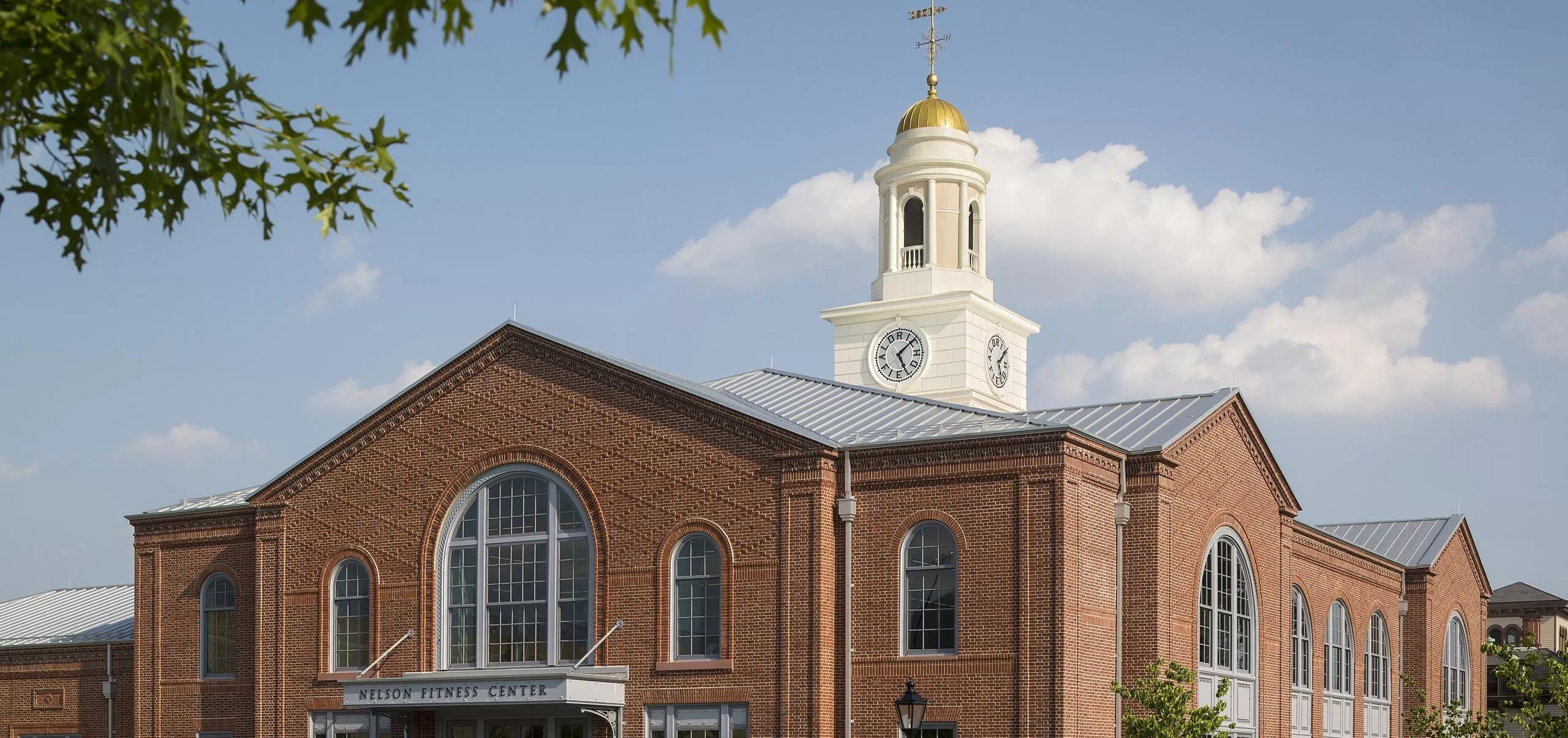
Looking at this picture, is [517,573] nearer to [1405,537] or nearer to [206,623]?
[206,623]

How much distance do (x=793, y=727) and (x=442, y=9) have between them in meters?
22.6

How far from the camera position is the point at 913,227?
4944 cm

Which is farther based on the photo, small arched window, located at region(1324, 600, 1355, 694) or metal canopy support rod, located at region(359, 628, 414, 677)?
small arched window, located at region(1324, 600, 1355, 694)

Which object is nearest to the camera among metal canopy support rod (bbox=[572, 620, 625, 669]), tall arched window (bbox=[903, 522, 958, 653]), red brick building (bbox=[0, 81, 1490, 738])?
red brick building (bbox=[0, 81, 1490, 738])

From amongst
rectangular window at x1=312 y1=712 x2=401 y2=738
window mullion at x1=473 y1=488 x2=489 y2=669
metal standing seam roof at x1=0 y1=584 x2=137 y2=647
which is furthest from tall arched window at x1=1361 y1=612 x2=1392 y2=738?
metal standing seam roof at x1=0 y1=584 x2=137 y2=647

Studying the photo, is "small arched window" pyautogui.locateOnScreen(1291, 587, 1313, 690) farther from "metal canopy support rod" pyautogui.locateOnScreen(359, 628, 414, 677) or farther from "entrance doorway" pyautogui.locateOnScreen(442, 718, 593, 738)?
"metal canopy support rod" pyautogui.locateOnScreen(359, 628, 414, 677)

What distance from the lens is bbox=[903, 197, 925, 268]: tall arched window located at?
49.0 m

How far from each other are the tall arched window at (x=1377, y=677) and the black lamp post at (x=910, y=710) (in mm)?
19657

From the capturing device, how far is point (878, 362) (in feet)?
165

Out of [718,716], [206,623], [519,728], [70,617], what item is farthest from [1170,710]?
[70,617]

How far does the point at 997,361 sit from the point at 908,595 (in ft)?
68.9

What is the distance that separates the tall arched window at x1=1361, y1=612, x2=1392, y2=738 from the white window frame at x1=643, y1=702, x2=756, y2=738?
20.1m

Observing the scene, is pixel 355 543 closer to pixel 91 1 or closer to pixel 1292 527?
pixel 1292 527

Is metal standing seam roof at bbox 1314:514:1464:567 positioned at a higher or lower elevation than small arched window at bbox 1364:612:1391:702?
higher
